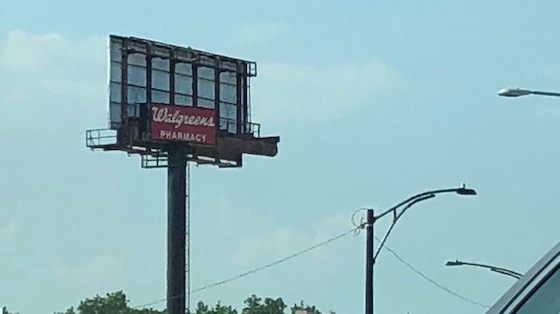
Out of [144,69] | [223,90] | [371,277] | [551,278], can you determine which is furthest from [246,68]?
[551,278]

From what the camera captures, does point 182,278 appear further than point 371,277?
Yes

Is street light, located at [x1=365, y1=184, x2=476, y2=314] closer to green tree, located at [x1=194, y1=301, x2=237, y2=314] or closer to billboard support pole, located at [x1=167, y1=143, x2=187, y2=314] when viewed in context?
billboard support pole, located at [x1=167, y1=143, x2=187, y2=314]

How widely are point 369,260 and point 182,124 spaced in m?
31.3

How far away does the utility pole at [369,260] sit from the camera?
31.5 m

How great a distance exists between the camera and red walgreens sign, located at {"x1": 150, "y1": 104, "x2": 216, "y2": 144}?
60531 millimetres

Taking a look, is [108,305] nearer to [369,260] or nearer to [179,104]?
[179,104]

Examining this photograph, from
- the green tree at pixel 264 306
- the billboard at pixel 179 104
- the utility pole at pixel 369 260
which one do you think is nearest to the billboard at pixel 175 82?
the billboard at pixel 179 104

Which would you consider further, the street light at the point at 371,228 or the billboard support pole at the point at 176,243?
the billboard support pole at the point at 176,243

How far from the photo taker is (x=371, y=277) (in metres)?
31.7

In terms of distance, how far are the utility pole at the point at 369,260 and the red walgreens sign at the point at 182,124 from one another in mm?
29247

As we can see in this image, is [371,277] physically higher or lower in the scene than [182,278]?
lower

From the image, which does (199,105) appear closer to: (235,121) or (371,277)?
(235,121)

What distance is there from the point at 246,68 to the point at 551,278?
212 feet

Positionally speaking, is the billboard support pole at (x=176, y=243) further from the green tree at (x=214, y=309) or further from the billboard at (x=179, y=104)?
the green tree at (x=214, y=309)
